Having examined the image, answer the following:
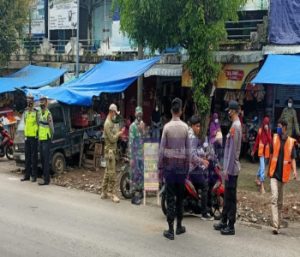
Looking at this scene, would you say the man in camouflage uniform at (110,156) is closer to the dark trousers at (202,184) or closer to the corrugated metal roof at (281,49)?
the dark trousers at (202,184)

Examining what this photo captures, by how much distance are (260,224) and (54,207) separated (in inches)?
142

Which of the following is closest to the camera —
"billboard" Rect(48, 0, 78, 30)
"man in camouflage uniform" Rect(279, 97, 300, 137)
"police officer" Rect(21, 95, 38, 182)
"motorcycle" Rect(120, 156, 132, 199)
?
"motorcycle" Rect(120, 156, 132, 199)

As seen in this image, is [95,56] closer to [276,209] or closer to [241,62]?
[241,62]

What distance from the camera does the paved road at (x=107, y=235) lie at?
6.73 m

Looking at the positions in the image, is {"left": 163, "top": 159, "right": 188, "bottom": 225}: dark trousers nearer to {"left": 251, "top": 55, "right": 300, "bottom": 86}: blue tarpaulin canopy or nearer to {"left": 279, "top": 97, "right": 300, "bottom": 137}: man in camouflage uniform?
{"left": 251, "top": 55, "right": 300, "bottom": 86}: blue tarpaulin canopy

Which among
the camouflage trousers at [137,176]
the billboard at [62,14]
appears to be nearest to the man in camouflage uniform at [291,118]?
the camouflage trousers at [137,176]

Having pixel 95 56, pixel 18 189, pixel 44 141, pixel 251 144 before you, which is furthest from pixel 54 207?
pixel 95 56

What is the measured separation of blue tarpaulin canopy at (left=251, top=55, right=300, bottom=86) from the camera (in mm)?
12359

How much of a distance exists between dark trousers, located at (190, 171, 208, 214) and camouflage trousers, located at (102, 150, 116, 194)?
2147 mm

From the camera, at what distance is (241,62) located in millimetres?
14891

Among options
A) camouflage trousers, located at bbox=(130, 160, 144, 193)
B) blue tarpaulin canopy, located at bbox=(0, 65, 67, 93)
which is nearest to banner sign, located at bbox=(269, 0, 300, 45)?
camouflage trousers, located at bbox=(130, 160, 144, 193)

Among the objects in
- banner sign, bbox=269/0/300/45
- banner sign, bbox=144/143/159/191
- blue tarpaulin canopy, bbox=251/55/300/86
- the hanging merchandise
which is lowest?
banner sign, bbox=144/143/159/191

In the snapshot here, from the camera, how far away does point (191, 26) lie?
1177 cm

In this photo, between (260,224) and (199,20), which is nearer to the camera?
(260,224)
